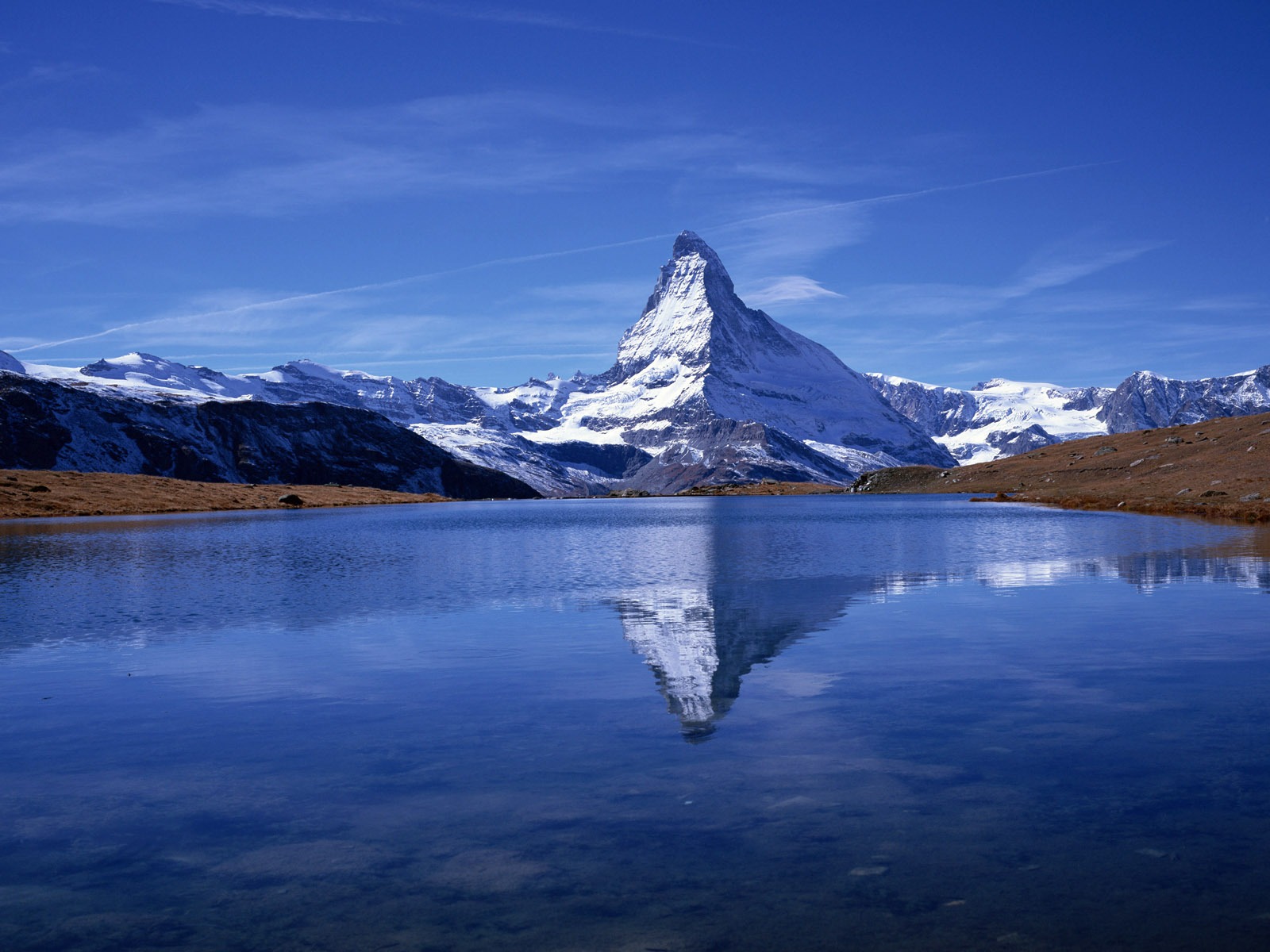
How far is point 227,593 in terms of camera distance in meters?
40.7

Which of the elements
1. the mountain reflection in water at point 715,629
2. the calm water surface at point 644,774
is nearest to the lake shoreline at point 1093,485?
the mountain reflection in water at point 715,629

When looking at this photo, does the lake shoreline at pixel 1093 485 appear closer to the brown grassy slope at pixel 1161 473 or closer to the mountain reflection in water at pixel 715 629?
the brown grassy slope at pixel 1161 473

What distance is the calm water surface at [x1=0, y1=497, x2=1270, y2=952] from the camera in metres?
10.5

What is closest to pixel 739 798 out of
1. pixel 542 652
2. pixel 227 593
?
pixel 542 652

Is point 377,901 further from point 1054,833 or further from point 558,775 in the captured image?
point 1054,833

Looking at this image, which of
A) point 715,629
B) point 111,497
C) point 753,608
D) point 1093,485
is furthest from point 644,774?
point 111,497

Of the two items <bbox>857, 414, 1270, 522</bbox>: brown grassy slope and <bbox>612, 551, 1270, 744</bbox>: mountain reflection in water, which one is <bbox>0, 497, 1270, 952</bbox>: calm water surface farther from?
<bbox>857, 414, 1270, 522</bbox>: brown grassy slope

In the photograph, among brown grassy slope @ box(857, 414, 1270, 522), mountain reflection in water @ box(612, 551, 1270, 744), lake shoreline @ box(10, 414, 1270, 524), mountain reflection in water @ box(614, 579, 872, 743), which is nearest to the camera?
→ mountain reflection in water @ box(614, 579, 872, 743)

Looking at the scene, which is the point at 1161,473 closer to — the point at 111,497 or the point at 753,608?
the point at 753,608

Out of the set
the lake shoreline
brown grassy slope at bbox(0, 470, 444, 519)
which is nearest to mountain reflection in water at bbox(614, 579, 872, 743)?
the lake shoreline

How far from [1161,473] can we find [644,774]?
127915 millimetres

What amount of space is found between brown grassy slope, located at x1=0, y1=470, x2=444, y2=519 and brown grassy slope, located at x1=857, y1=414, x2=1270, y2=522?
119m

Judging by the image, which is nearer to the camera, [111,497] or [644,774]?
[644,774]

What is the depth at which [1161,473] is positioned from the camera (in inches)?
4966
